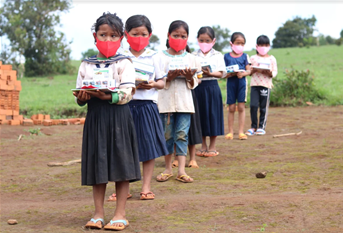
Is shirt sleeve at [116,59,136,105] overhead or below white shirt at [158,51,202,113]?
overhead

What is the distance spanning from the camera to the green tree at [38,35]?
94.8 feet

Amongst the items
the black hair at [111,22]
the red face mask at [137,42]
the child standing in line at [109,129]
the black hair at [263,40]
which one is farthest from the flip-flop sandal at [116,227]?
the black hair at [263,40]

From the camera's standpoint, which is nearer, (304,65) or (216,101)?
(216,101)

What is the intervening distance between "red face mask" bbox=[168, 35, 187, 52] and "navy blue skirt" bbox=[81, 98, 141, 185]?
1914mm

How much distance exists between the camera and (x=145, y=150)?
4.85 m

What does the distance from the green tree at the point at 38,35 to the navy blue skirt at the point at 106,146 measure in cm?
2610

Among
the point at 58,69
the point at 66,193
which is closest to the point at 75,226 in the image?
the point at 66,193

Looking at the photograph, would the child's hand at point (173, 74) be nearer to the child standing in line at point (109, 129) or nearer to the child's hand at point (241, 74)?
the child standing in line at point (109, 129)

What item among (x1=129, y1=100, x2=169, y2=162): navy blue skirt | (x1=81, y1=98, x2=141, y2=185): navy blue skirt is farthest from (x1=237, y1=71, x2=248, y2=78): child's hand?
(x1=81, y1=98, x2=141, y2=185): navy blue skirt

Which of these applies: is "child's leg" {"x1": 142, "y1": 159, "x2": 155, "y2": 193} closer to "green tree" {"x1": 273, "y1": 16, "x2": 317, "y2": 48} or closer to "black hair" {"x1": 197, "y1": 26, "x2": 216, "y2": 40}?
"black hair" {"x1": 197, "y1": 26, "x2": 216, "y2": 40}

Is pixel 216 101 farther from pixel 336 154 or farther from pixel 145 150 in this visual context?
pixel 145 150

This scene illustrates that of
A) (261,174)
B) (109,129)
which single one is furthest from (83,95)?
(261,174)

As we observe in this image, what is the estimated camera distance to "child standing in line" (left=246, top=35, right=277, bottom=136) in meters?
9.30

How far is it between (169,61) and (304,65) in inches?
849
